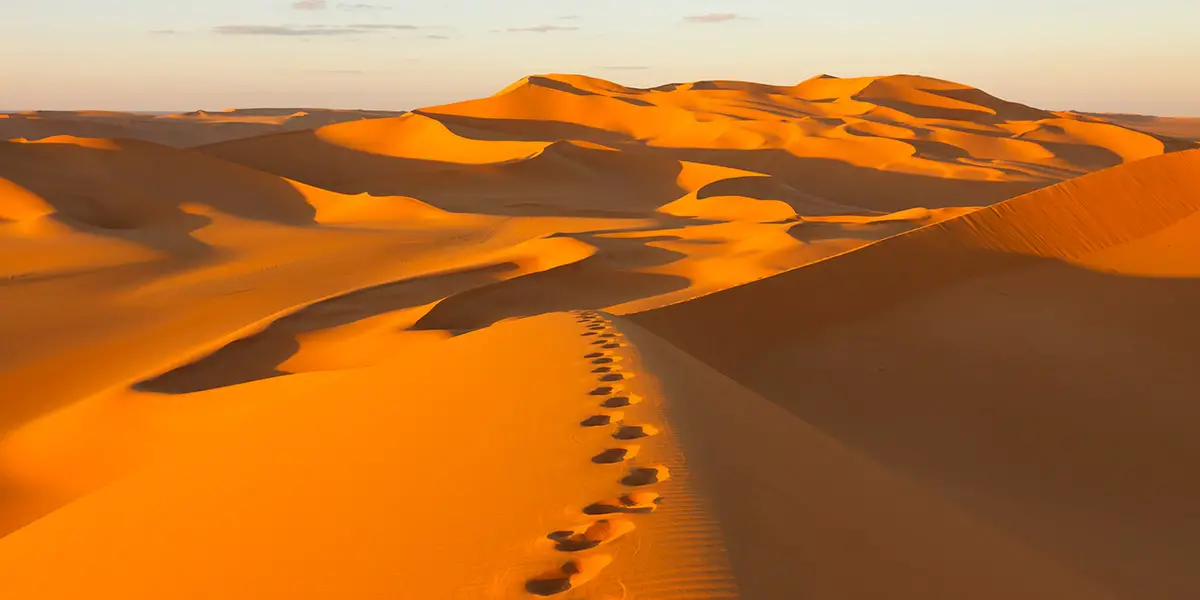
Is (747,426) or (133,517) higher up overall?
(747,426)

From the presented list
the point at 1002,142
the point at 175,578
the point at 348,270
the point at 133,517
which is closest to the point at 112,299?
the point at 348,270

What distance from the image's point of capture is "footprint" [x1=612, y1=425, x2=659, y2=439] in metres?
3.66

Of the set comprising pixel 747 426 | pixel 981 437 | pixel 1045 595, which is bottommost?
pixel 981 437

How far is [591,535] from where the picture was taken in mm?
2771

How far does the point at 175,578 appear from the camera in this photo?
2.92 meters

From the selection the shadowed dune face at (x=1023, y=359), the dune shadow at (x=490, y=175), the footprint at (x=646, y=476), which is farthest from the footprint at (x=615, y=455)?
the dune shadow at (x=490, y=175)

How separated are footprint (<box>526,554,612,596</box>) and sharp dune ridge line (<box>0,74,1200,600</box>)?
1 centimetres

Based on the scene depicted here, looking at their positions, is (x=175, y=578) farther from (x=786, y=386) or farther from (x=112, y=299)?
(x=112, y=299)

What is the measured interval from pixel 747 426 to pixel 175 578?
2.31 meters

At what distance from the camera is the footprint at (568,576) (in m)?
2.49

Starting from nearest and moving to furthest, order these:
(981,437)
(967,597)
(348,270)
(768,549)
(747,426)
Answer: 1. (768,549)
2. (967,597)
3. (747,426)
4. (981,437)
5. (348,270)

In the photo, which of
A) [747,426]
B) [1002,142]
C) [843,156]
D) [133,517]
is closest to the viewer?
[133,517]

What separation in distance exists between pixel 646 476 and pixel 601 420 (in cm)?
76

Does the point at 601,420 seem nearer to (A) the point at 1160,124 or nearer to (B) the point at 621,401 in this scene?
(B) the point at 621,401
